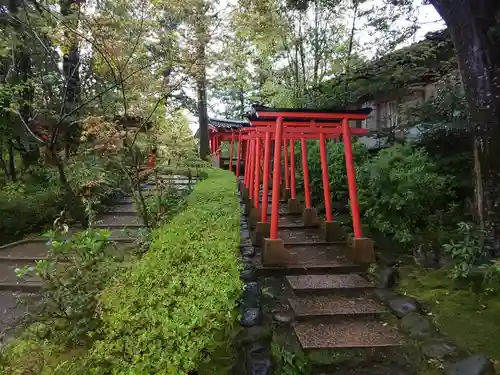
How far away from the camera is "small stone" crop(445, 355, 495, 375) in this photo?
10.4 feet

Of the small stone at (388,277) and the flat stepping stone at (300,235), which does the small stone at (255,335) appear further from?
the flat stepping stone at (300,235)

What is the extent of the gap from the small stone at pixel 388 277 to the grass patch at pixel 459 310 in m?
0.13

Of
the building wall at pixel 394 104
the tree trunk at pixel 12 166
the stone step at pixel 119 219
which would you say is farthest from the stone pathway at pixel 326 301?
the tree trunk at pixel 12 166

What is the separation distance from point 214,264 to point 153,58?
4.98 meters

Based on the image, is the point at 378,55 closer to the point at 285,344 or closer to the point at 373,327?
the point at 373,327

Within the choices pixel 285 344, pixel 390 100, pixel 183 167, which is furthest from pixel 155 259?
pixel 390 100

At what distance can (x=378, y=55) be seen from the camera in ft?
29.0

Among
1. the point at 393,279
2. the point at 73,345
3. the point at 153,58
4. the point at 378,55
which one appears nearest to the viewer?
the point at 73,345

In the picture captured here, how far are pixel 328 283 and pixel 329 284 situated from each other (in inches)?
1.6

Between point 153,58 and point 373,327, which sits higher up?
point 153,58

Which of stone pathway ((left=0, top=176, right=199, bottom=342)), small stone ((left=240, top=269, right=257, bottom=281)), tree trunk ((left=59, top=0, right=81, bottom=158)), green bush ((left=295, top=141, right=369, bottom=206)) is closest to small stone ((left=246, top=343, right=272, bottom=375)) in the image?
small stone ((left=240, top=269, right=257, bottom=281))

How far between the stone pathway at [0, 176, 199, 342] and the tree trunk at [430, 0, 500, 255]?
17.4 ft

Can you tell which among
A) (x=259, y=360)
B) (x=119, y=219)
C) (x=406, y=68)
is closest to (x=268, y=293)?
(x=259, y=360)

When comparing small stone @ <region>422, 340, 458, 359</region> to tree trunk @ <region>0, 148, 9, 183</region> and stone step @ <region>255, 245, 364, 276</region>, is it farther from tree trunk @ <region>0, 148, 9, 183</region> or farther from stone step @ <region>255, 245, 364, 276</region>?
tree trunk @ <region>0, 148, 9, 183</region>
